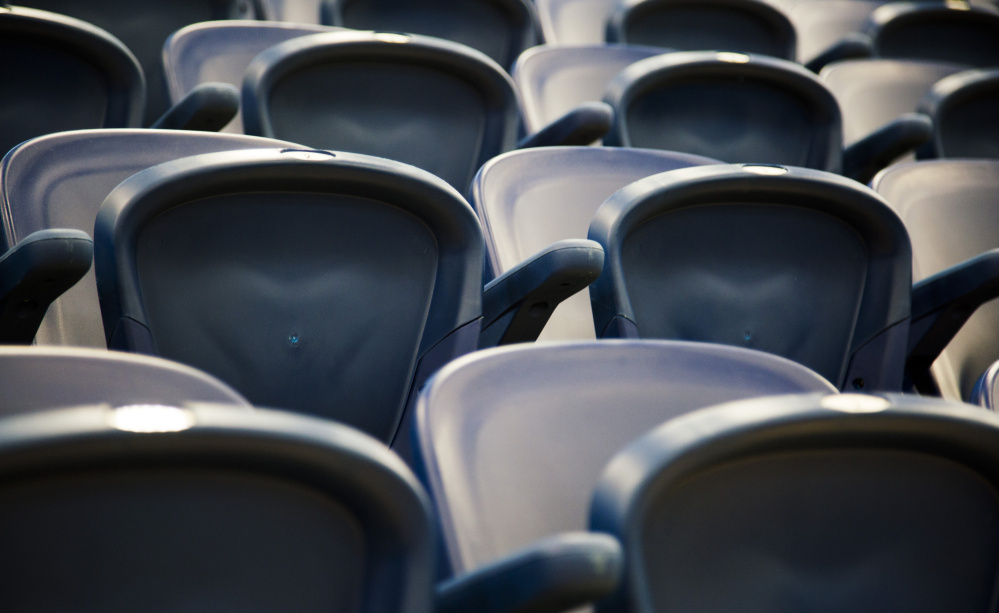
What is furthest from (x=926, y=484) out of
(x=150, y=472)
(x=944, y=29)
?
(x=944, y=29)

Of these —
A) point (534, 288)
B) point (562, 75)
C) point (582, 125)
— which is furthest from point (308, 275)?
point (562, 75)

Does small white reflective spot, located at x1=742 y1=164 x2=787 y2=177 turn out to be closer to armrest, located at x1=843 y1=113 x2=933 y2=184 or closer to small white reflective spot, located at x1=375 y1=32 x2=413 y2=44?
small white reflective spot, located at x1=375 y1=32 x2=413 y2=44

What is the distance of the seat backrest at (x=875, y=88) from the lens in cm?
211

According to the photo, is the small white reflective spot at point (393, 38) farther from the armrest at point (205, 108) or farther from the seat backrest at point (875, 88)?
the seat backrest at point (875, 88)

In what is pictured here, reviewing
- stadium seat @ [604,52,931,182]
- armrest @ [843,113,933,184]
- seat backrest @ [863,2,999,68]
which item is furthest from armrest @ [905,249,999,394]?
seat backrest @ [863,2,999,68]

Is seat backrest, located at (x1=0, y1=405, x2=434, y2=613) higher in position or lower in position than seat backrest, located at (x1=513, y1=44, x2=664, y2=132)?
higher

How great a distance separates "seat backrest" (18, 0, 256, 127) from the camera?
1782 millimetres

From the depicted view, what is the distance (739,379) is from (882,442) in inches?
8.3

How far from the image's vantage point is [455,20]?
2016mm

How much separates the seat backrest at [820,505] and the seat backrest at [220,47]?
132 cm

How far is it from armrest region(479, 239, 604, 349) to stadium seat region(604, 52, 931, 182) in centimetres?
62

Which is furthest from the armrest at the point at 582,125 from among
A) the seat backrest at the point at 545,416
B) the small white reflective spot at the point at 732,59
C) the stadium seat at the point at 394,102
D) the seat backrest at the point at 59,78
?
the seat backrest at the point at 545,416

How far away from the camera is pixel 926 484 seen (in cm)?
56

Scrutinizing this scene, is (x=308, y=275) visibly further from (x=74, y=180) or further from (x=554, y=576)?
(x=554, y=576)
